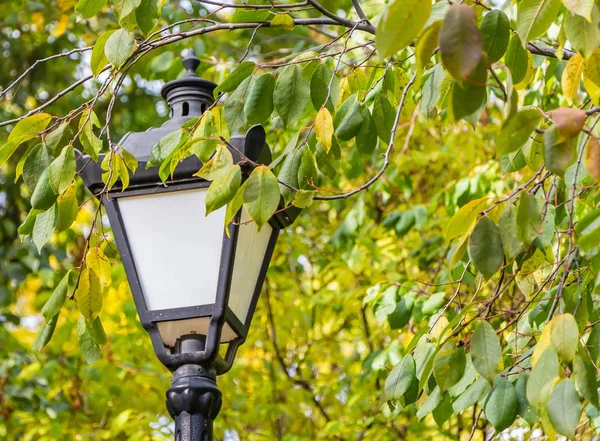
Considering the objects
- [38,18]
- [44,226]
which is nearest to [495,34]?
[44,226]

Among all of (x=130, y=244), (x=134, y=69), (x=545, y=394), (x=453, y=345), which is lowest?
(x=545, y=394)

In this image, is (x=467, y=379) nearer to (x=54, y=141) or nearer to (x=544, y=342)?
(x=544, y=342)

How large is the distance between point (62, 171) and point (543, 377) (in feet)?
3.91

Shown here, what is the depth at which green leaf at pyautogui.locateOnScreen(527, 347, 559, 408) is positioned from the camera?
1547 millimetres

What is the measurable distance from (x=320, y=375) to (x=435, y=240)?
4.69 feet

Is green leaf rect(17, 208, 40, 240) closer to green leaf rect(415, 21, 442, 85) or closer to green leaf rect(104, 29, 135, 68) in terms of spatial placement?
green leaf rect(104, 29, 135, 68)

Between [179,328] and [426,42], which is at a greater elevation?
[179,328]

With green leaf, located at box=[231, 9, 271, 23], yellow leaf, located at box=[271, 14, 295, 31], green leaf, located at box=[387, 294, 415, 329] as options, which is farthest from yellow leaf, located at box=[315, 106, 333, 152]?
green leaf, located at box=[387, 294, 415, 329]

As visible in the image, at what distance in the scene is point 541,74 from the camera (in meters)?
4.31

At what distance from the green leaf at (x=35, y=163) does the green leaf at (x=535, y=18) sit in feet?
3.88

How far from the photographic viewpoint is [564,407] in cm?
152

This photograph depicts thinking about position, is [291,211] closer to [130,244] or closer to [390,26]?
[130,244]

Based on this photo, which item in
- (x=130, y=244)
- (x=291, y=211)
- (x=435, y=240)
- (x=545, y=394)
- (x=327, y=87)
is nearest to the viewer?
(x=545, y=394)

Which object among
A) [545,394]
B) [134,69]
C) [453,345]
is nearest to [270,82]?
[453,345]
